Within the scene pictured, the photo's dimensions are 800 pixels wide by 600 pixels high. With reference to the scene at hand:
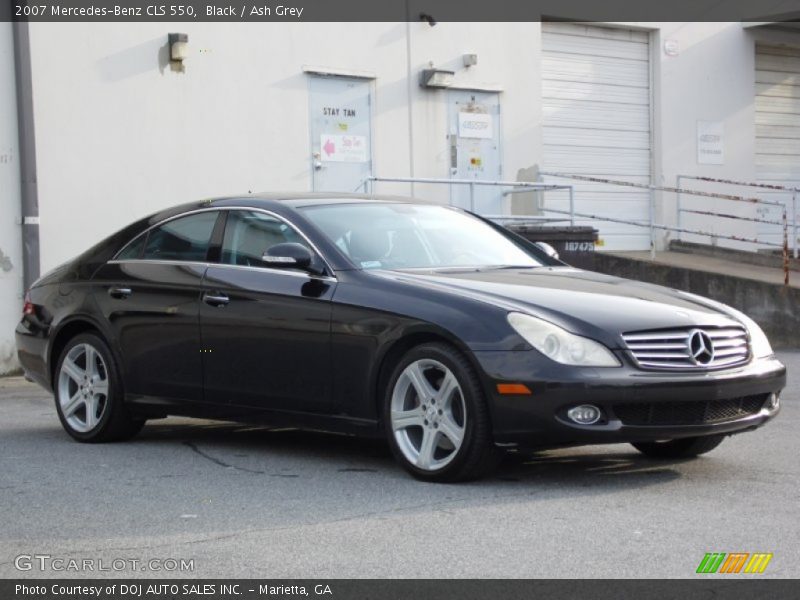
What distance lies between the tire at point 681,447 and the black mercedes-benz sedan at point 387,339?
0.7 inches

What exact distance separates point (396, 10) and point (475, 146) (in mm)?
2081

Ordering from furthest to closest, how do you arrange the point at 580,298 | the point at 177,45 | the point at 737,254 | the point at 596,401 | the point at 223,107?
1. the point at 737,254
2. the point at 223,107
3. the point at 177,45
4. the point at 580,298
5. the point at 596,401

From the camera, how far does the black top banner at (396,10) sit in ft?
→ 47.2

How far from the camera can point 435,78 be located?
17.0 metres

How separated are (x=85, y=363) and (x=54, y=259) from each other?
5854mm

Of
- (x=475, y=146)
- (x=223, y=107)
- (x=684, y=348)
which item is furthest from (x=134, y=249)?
(x=475, y=146)

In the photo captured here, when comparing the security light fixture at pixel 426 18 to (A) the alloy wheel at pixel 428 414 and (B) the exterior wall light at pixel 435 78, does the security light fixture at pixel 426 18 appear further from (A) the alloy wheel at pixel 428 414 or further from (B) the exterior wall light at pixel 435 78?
(A) the alloy wheel at pixel 428 414

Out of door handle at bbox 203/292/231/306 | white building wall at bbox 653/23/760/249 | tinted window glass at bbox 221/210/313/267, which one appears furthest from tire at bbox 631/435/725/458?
white building wall at bbox 653/23/760/249

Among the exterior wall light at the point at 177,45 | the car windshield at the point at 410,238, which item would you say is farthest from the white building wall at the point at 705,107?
the car windshield at the point at 410,238

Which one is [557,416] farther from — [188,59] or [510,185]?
[510,185]

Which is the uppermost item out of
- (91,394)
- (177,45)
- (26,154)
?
(177,45)

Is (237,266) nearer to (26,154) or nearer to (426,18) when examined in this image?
(26,154)

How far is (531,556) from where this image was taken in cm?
515
